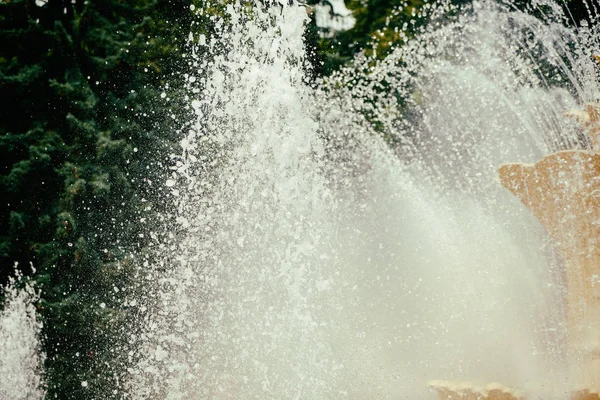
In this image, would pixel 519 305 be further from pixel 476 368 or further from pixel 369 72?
pixel 369 72

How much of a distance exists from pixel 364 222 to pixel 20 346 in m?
7.22

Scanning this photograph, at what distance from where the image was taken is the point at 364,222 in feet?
41.3

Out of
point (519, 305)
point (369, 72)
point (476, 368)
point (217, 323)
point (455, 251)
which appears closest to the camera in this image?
point (476, 368)

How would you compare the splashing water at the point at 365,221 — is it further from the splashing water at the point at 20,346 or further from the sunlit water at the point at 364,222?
the splashing water at the point at 20,346

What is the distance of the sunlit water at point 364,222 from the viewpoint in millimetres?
6660

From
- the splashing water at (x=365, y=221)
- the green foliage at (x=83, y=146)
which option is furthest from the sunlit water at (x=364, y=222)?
the green foliage at (x=83, y=146)

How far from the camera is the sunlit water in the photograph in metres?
6.66

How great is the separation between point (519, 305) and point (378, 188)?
17.2ft

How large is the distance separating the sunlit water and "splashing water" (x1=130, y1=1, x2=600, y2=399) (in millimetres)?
38

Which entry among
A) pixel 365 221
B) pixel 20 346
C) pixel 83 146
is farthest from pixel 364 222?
pixel 20 346

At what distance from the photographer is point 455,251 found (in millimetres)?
9875

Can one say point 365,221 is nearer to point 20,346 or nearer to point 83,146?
point 83,146

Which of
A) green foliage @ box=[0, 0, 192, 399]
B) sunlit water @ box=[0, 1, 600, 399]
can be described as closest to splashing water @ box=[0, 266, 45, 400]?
green foliage @ box=[0, 0, 192, 399]

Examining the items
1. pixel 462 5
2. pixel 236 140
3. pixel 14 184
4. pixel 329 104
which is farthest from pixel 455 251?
pixel 14 184
